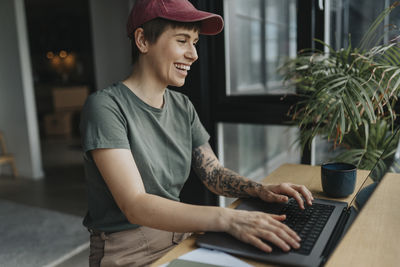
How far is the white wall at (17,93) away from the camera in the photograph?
13.7 feet

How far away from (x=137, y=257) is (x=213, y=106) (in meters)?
1.57

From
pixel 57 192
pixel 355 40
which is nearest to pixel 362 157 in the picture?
pixel 355 40

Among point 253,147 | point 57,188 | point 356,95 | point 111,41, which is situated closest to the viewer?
point 356,95

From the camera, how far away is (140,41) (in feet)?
3.91

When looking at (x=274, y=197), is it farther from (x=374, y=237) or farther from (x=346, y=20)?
(x=346, y=20)

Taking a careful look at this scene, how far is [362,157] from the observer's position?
175 centimetres

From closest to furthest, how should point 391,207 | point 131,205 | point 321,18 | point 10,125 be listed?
point 391,207 → point 131,205 → point 321,18 → point 10,125

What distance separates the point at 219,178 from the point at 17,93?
12.3 ft

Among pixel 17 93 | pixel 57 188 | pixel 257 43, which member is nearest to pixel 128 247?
pixel 257 43

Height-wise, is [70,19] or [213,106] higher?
[70,19]

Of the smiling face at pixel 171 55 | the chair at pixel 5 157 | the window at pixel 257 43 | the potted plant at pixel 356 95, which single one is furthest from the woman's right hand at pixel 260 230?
the chair at pixel 5 157

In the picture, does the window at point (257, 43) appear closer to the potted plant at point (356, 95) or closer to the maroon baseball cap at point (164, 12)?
the potted plant at point (356, 95)

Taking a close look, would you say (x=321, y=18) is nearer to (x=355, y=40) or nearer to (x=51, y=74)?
(x=355, y=40)

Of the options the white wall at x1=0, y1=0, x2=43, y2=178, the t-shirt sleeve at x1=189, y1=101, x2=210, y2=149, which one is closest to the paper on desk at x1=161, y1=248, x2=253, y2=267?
the t-shirt sleeve at x1=189, y1=101, x2=210, y2=149
